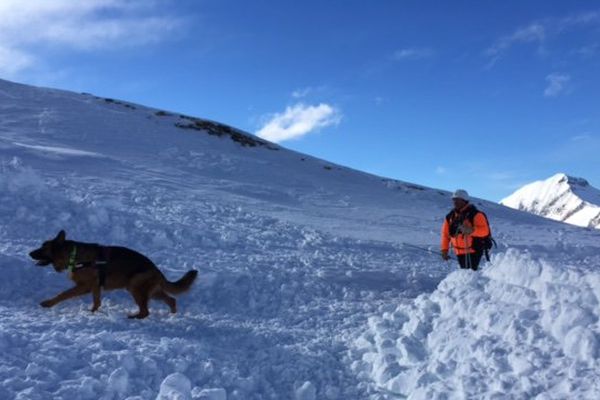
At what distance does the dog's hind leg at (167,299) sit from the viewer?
25.1 ft

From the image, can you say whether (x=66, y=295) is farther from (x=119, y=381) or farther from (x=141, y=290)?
(x=119, y=381)

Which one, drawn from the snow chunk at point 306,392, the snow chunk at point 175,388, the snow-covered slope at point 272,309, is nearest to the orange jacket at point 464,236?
the snow-covered slope at point 272,309

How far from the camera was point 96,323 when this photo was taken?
6.76m

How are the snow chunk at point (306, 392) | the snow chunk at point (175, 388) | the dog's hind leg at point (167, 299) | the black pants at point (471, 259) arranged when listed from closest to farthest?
the snow chunk at point (175, 388), the snow chunk at point (306, 392), the dog's hind leg at point (167, 299), the black pants at point (471, 259)

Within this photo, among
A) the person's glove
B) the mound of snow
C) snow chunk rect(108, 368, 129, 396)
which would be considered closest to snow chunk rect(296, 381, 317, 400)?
the mound of snow

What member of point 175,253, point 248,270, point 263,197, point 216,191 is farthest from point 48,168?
point 248,270

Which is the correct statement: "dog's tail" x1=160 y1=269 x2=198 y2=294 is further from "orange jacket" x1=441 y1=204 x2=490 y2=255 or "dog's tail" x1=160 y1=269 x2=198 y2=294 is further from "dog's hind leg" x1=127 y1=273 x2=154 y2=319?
"orange jacket" x1=441 y1=204 x2=490 y2=255

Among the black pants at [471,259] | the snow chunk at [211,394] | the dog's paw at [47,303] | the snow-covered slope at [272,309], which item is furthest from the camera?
the black pants at [471,259]

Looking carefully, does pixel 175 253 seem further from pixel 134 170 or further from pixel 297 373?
pixel 134 170

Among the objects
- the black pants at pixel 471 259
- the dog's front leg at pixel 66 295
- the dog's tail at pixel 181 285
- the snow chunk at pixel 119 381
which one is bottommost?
the snow chunk at pixel 119 381

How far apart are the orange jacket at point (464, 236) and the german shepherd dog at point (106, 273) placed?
460cm

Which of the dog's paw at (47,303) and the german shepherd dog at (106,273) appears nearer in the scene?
the dog's paw at (47,303)

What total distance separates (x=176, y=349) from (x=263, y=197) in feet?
49.0

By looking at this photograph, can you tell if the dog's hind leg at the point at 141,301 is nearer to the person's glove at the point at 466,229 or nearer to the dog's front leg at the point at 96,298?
the dog's front leg at the point at 96,298
